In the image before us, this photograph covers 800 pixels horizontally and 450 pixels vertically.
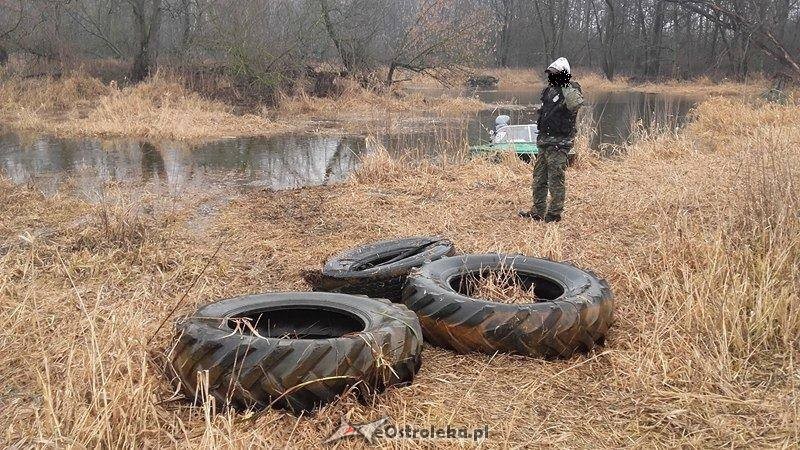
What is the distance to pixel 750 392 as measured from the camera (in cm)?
312

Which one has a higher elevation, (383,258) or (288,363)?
(288,363)

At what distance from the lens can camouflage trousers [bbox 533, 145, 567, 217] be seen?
673 centimetres

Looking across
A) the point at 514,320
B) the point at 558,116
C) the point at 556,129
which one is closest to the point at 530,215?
the point at 556,129

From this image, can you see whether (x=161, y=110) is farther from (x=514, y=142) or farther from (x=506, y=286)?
(x=506, y=286)

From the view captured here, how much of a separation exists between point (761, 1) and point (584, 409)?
20.4m

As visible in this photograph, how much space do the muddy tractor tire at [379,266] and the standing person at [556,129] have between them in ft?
5.98

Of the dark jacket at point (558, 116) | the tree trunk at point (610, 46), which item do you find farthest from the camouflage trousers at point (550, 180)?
the tree trunk at point (610, 46)

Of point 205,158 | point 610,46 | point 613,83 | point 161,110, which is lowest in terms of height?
point 205,158

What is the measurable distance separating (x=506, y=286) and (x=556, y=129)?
288 cm

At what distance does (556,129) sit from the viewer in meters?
6.69

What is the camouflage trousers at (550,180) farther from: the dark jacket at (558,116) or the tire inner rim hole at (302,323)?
the tire inner rim hole at (302,323)

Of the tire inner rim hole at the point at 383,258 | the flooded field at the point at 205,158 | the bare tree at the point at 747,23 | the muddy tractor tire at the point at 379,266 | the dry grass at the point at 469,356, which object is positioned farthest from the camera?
the bare tree at the point at 747,23

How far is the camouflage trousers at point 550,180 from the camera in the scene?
A: 22.1 feet

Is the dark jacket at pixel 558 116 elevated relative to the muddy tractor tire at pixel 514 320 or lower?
elevated
